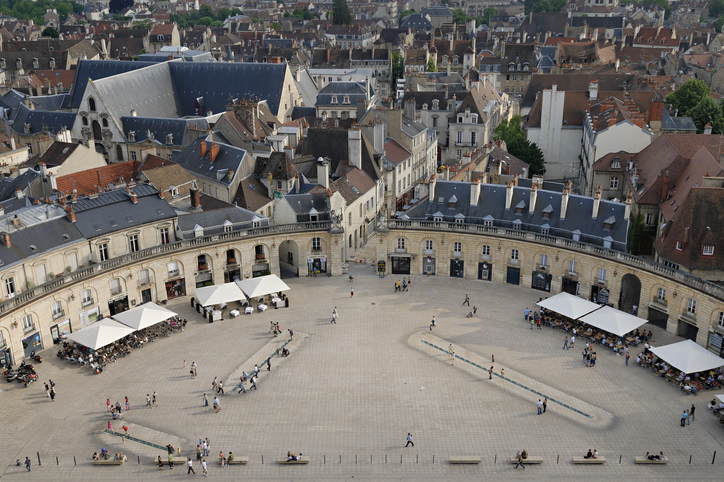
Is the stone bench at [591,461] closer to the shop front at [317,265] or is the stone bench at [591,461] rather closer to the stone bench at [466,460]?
the stone bench at [466,460]

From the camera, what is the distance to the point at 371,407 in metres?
45.2

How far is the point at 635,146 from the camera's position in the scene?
7556 cm

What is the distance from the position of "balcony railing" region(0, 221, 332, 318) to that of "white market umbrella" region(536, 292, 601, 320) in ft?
64.4

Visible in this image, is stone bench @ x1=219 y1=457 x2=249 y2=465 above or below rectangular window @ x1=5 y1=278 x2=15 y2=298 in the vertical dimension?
below

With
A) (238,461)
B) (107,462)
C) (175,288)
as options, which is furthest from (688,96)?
(107,462)

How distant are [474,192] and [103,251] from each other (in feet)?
101

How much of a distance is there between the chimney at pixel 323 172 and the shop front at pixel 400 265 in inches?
379

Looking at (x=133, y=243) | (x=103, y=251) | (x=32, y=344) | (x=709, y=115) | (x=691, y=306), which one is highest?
(x=709, y=115)

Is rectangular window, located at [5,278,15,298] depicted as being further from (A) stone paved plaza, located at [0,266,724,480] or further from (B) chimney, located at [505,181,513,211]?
(B) chimney, located at [505,181,513,211]

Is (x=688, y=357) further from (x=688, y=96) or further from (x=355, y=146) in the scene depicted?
Answer: (x=688, y=96)

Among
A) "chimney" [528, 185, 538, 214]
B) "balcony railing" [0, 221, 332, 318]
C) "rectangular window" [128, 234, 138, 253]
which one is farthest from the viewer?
"chimney" [528, 185, 538, 214]

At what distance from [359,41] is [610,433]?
167321mm

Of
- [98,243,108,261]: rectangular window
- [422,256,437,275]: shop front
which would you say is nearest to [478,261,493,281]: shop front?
[422,256,437,275]: shop front

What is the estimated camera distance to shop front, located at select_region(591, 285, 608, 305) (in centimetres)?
5712
